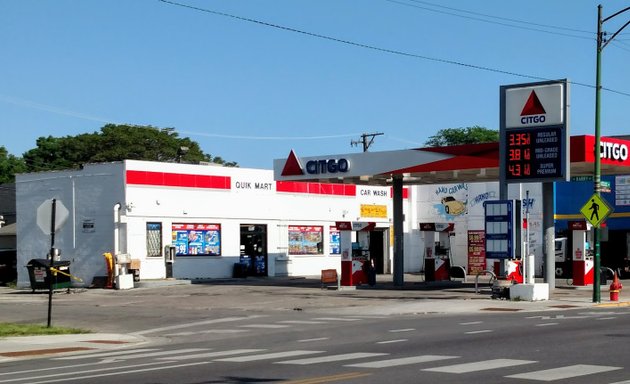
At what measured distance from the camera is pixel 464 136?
117625 mm

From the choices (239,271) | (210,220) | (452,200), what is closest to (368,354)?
(210,220)

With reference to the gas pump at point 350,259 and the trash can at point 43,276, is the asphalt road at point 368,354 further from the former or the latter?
the trash can at point 43,276

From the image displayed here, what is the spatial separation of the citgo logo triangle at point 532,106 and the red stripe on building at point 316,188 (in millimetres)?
19162

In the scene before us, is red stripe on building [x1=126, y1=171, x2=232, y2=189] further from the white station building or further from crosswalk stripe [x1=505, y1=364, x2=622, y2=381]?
crosswalk stripe [x1=505, y1=364, x2=622, y2=381]

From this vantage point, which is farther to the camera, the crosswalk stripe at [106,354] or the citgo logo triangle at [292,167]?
the citgo logo triangle at [292,167]

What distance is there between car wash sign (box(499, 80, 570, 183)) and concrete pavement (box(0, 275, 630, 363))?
447cm

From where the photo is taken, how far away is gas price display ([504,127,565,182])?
3159 cm

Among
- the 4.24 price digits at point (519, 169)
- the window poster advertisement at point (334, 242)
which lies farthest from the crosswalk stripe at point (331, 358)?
the window poster advertisement at point (334, 242)

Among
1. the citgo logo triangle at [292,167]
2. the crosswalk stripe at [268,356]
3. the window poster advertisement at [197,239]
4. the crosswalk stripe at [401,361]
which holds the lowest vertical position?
Answer: the crosswalk stripe at [268,356]

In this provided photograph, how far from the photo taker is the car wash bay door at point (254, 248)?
47438mm

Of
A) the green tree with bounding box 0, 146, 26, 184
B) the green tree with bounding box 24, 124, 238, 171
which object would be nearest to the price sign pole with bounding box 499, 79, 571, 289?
the green tree with bounding box 24, 124, 238, 171

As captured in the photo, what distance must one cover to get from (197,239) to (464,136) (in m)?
77.5

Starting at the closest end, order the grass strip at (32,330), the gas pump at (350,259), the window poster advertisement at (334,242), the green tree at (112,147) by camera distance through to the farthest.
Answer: the grass strip at (32,330) < the gas pump at (350,259) < the window poster advertisement at (334,242) < the green tree at (112,147)

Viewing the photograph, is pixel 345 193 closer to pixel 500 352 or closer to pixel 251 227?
pixel 251 227
